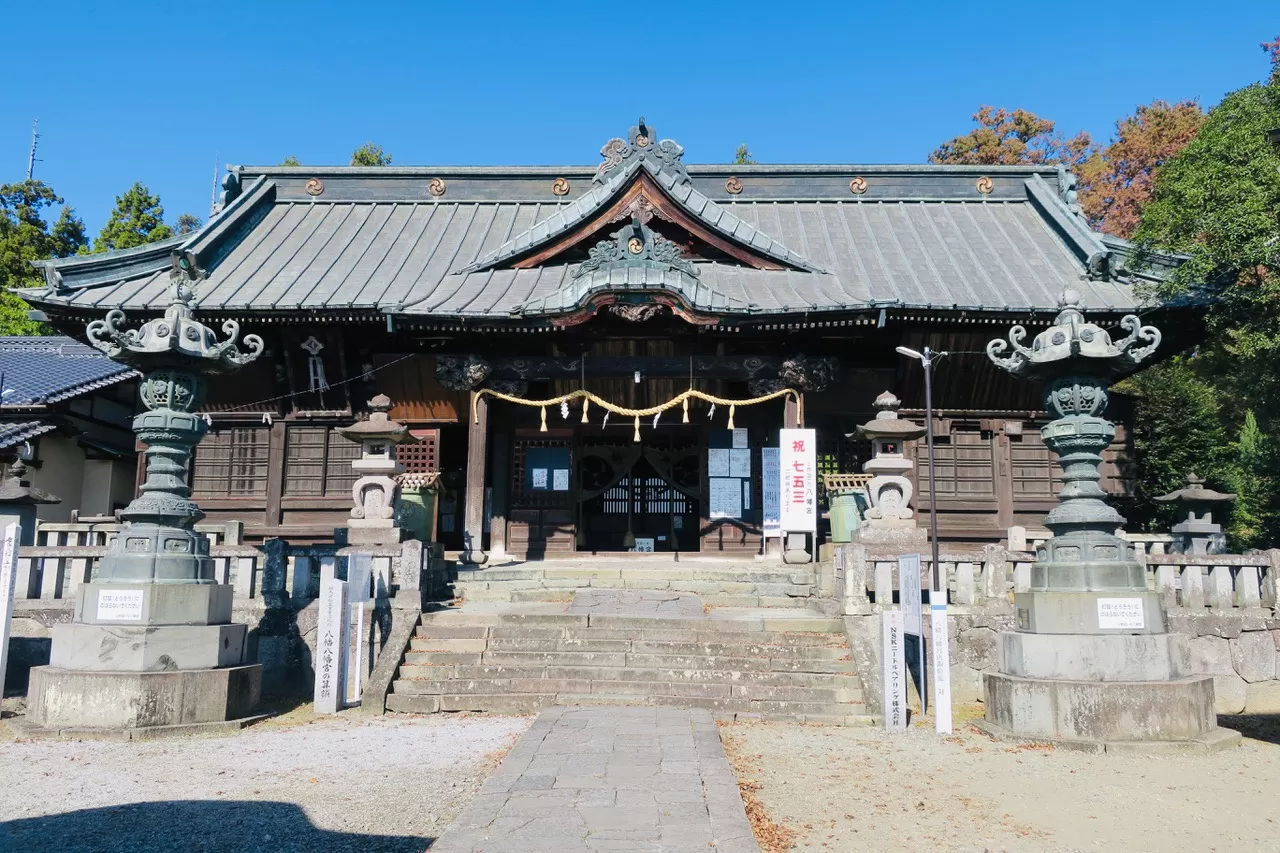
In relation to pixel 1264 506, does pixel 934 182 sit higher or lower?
higher

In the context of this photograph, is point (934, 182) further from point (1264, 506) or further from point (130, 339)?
point (130, 339)

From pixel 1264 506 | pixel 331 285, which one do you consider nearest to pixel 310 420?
pixel 331 285

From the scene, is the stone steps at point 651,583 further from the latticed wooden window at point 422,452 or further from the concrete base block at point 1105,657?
the concrete base block at point 1105,657

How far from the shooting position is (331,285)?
17.2 metres

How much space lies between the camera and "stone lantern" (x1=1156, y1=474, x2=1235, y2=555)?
1550cm

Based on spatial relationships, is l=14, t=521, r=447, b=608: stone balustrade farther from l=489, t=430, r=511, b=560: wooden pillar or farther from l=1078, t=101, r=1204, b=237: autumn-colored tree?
l=1078, t=101, r=1204, b=237: autumn-colored tree

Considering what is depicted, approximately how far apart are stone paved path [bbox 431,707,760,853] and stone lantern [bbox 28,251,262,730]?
350cm

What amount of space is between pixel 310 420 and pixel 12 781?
36.8 feet

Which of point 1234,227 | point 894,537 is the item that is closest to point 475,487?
point 894,537

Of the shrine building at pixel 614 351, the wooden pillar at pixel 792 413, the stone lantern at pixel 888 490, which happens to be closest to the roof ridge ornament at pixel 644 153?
the shrine building at pixel 614 351

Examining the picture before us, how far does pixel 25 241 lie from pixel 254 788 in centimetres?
3182

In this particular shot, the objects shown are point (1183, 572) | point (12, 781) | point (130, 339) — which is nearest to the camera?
point (12, 781)

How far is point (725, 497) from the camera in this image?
57.8ft

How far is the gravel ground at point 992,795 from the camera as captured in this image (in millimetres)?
5477
